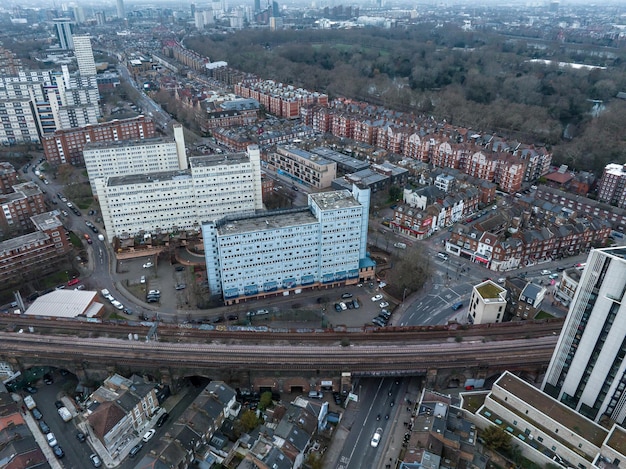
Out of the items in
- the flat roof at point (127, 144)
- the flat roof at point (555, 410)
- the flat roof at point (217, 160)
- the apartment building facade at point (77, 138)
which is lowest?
the flat roof at point (555, 410)

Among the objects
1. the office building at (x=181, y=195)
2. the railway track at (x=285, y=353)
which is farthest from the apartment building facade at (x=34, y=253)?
the railway track at (x=285, y=353)

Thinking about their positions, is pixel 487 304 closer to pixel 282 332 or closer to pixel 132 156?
pixel 282 332

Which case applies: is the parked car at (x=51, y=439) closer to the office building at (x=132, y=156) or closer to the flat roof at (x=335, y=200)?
the flat roof at (x=335, y=200)

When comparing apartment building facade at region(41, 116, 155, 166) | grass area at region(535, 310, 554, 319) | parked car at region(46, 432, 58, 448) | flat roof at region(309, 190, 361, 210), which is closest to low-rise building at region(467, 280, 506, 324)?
grass area at region(535, 310, 554, 319)

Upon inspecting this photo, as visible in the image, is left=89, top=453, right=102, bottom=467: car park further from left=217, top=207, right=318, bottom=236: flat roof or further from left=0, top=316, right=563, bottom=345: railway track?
left=217, top=207, right=318, bottom=236: flat roof

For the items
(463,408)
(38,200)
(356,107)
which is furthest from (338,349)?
(356,107)

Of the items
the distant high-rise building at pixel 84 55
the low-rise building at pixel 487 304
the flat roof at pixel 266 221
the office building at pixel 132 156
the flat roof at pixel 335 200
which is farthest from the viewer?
the distant high-rise building at pixel 84 55

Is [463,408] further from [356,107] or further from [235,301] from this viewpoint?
[356,107]
